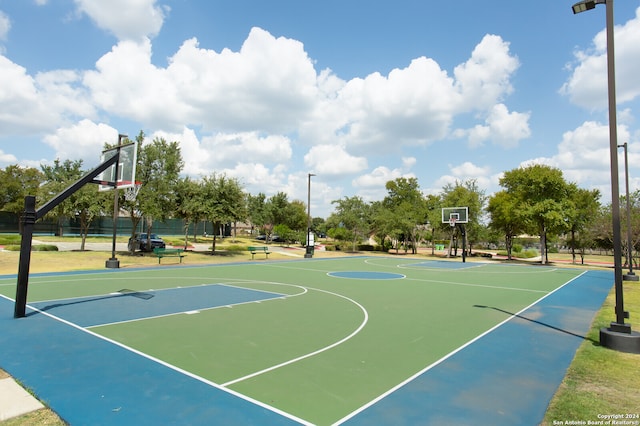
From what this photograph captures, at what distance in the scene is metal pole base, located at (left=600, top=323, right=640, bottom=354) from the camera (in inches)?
291

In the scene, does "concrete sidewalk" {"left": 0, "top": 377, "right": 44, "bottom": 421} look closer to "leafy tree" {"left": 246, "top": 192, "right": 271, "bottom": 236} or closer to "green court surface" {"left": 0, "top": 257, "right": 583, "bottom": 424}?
"green court surface" {"left": 0, "top": 257, "right": 583, "bottom": 424}

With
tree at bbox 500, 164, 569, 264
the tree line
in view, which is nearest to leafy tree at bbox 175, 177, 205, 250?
the tree line

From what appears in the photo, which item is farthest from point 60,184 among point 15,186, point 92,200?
point 15,186

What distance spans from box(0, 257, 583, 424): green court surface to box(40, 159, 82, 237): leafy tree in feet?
46.1

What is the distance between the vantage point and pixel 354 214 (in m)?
47.5

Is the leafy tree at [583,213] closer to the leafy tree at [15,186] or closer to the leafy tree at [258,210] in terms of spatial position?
the leafy tree at [258,210]

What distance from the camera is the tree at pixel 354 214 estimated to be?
156 ft

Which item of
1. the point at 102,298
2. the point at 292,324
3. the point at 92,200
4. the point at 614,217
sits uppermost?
the point at 92,200

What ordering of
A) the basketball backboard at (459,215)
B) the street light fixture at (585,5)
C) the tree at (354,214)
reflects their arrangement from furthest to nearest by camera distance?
the tree at (354,214) → the basketball backboard at (459,215) → the street light fixture at (585,5)

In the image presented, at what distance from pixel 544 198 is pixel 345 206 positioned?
22.0 m

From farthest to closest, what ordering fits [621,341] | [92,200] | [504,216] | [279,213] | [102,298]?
[279,213]
[504,216]
[92,200]
[102,298]
[621,341]

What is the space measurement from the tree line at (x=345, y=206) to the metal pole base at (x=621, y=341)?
84.7 ft

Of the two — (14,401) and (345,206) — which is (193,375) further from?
(345,206)

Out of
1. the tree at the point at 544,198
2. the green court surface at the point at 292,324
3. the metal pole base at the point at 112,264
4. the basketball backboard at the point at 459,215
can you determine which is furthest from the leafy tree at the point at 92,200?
the tree at the point at 544,198
